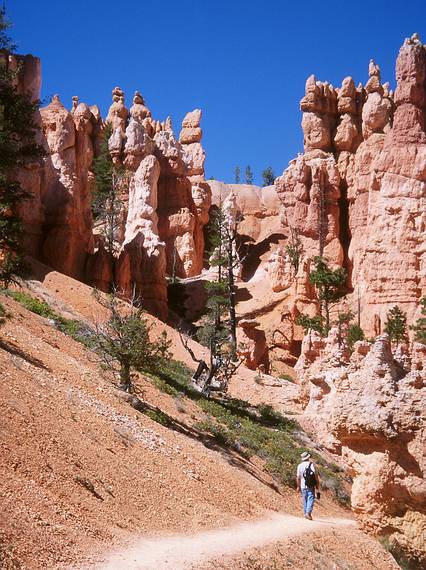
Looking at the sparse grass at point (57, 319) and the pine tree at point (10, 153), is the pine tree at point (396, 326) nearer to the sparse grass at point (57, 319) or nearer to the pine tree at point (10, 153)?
the sparse grass at point (57, 319)

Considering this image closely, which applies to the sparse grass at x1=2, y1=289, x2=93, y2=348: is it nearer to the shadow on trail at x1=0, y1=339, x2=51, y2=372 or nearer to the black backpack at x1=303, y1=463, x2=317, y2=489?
the shadow on trail at x1=0, y1=339, x2=51, y2=372

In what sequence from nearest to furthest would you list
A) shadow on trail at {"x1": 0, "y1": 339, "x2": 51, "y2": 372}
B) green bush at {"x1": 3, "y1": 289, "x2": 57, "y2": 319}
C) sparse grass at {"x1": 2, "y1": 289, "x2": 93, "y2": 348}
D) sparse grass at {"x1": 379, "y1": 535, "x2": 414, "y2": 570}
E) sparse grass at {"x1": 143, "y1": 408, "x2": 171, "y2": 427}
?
sparse grass at {"x1": 379, "y1": 535, "x2": 414, "y2": 570}, shadow on trail at {"x1": 0, "y1": 339, "x2": 51, "y2": 372}, sparse grass at {"x1": 143, "y1": 408, "x2": 171, "y2": 427}, sparse grass at {"x1": 2, "y1": 289, "x2": 93, "y2": 348}, green bush at {"x1": 3, "y1": 289, "x2": 57, "y2": 319}

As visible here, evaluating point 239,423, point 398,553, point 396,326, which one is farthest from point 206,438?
point 396,326

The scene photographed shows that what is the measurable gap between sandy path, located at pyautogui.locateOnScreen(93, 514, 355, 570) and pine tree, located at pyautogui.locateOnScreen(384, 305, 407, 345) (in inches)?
1138

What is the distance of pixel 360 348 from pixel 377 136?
3597 centimetres

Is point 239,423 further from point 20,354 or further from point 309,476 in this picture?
point 20,354

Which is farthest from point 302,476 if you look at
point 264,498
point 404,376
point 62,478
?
point 62,478

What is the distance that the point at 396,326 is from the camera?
1714 inches

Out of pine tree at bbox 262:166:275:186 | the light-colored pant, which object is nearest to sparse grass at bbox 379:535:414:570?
the light-colored pant

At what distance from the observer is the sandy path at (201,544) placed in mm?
9070

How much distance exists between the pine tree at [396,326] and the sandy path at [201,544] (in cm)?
2890

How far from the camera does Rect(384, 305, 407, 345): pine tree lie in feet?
140

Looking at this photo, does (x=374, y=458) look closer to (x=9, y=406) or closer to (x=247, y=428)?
(x=9, y=406)

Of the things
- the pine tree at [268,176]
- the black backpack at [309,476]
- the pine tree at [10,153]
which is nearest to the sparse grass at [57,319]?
the pine tree at [10,153]
